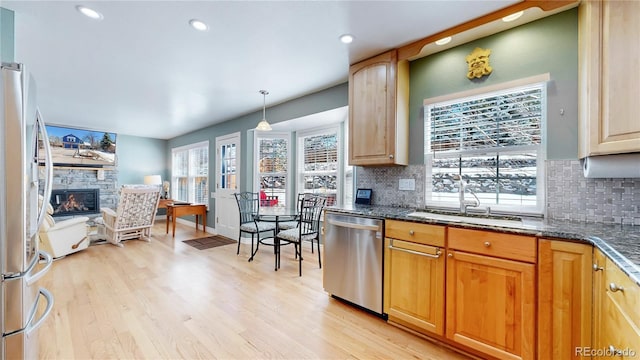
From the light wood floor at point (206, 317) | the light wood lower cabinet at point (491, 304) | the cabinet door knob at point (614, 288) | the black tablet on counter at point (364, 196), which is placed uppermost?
the black tablet on counter at point (364, 196)

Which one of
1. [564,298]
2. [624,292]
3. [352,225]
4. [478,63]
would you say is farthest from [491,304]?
[478,63]

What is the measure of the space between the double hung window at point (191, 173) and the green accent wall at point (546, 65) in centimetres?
533

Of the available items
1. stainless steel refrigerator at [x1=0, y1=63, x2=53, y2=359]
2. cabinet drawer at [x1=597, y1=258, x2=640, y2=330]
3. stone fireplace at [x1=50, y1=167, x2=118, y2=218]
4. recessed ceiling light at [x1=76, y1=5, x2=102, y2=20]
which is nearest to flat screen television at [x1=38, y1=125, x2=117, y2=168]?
stone fireplace at [x1=50, y1=167, x2=118, y2=218]

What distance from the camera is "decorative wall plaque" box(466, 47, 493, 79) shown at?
2.15 meters

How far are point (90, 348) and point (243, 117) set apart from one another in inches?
154

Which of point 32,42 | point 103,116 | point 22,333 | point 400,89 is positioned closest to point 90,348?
point 22,333

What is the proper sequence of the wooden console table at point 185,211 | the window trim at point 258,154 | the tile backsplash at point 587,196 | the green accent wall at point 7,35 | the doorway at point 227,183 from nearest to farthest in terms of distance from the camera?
the tile backsplash at point 587,196 → the green accent wall at point 7,35 → the window trim at point 258,154 → the doorway at point 227,183 → the wooden console table at point 185,211

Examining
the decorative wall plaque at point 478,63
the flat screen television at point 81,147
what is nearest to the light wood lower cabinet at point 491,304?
the decorative wall plaque at point 478,63

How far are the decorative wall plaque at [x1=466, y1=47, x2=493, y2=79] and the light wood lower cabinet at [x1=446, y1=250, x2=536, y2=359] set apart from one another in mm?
1522

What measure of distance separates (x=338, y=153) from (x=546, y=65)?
8.59 ft

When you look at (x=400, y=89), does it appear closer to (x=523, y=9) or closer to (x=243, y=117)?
(x=523, y=9)

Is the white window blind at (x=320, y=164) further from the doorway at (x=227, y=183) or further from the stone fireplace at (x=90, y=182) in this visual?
the stone fireplace at (x=90, y=182)

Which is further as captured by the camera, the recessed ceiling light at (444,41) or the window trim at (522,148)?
the recessed ceiling light at (444,41)

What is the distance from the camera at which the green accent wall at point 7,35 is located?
179 centimetres
